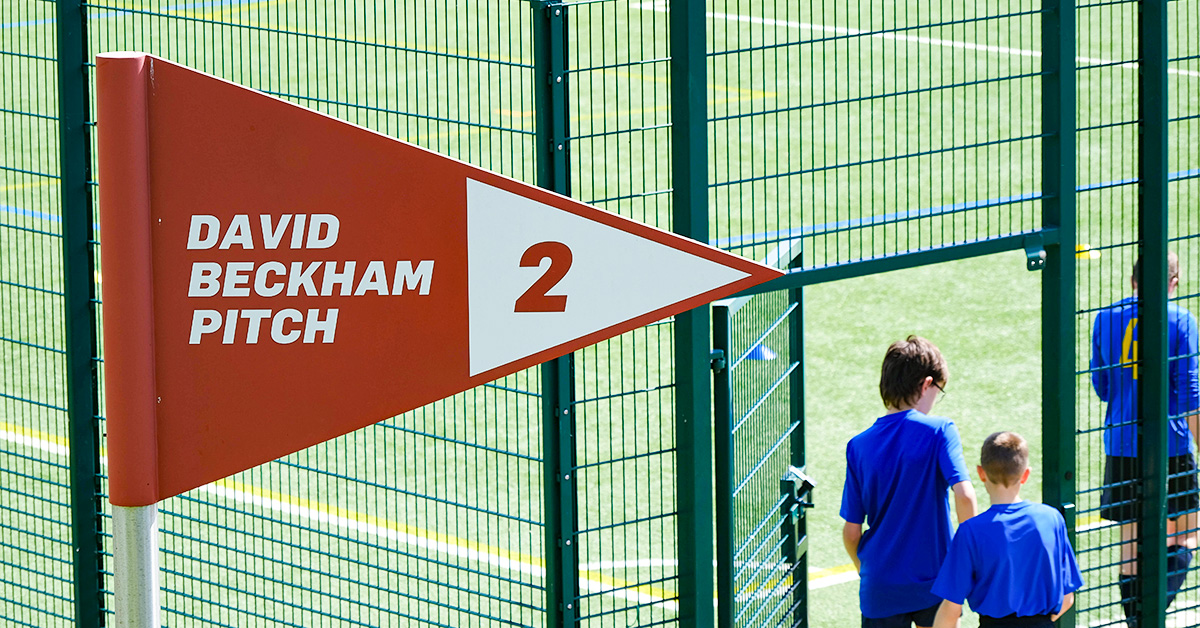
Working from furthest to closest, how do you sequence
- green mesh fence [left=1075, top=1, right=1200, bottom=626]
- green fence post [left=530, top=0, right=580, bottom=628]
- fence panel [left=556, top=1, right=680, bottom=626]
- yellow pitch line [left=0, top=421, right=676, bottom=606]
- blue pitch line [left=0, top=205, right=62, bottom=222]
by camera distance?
yellow pitch line [left=0, top=421, right=676, bottom=606] → blue pitch line [left=0, top=205, right=62, bottom=222] → green mesh fence [left=1075, top=1, right=1200, bottom=626] → fence panel [left=556, top=1, right=680, bottom=626] → green fence post [left=530, top=0, right=580, bottom=628]

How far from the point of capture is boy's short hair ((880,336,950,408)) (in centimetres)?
533

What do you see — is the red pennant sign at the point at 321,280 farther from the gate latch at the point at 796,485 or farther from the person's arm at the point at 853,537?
the gate latch at the point at 796,485

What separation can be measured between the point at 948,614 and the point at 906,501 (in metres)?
0.47

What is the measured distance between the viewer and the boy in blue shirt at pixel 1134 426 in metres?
5.71

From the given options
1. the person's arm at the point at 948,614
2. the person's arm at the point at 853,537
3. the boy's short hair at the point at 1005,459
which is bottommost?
the person's arm at the point at 948,614

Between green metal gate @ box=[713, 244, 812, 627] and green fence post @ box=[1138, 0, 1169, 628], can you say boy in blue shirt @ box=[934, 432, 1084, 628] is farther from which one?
green fence post @ box=[1138, 0, 1169, 628]

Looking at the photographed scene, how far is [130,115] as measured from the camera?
234 centimetres

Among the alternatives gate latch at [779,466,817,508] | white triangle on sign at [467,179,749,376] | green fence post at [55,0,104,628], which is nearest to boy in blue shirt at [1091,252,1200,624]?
gate latch at [779,466,817,508]

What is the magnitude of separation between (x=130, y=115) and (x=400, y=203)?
1.48 ft

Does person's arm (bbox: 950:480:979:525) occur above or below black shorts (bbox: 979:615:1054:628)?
above

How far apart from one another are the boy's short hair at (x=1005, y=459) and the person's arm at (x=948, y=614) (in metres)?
0.45

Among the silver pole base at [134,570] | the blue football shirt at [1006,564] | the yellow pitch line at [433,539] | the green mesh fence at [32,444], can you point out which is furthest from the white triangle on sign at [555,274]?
the yellow pitch line at [433,539]

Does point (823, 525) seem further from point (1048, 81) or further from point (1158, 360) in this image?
point (1048, 81)

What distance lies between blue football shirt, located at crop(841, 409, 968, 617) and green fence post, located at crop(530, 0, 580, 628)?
1128 mm
